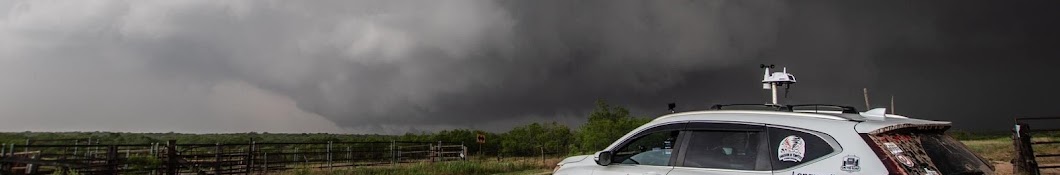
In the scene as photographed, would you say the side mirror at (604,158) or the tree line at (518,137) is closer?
the side mirror at (604,158)

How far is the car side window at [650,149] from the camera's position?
21.1 ft

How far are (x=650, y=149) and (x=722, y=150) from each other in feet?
3.35

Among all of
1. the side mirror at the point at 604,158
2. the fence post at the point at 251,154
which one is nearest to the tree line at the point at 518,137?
the fence post at the point at 251,154

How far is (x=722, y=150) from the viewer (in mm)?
5812

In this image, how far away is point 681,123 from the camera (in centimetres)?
Answer: 623

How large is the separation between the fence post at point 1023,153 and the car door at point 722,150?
13617 mm

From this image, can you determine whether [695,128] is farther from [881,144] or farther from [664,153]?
[881,144]

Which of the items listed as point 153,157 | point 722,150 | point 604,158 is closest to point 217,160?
point 153,157

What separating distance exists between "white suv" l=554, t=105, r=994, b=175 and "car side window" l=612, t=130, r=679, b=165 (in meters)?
0.01

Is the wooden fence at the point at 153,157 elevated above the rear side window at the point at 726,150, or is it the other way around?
the rear side window at the point at 726,150

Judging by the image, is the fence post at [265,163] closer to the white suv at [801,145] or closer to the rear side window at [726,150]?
the white suv at [801,145]

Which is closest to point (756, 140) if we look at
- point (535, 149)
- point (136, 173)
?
point (136, 173)

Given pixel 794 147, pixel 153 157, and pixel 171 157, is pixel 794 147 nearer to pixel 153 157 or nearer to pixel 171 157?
pixel 171 157

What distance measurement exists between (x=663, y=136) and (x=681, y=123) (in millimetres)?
418
